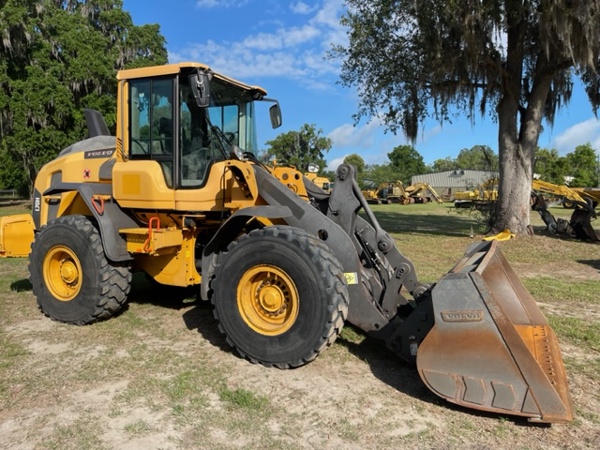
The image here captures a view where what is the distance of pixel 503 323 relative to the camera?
131 inches

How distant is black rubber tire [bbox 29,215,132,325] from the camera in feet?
17.5

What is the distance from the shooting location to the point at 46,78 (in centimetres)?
2527

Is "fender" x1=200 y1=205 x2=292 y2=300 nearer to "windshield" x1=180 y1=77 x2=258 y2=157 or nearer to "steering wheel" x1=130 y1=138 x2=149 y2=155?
"windshield" x1=180 y1=77 x2=258 y2=157

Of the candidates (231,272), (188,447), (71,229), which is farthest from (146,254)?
(188,447)

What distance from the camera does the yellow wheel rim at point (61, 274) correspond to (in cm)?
562

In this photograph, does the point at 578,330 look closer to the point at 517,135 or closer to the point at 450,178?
the point at 517,135

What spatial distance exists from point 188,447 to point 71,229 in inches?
129

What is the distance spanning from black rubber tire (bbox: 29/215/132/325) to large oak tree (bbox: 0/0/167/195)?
21.3 m

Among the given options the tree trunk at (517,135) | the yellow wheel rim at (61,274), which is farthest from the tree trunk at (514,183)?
the yellow wheel rim at (61,274)

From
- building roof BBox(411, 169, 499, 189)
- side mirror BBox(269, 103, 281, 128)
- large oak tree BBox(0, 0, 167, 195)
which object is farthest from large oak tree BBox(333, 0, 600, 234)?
building roof BBox(411, 169, 499, 189)

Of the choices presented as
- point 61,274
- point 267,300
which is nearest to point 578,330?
point 267,300

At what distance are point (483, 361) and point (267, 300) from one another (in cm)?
183

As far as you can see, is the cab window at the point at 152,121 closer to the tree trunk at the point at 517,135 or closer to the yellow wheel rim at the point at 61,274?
the yellow wheel rim at the point at 61,274

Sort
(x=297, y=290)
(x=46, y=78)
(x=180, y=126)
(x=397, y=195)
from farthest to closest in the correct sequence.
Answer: (x=397, y=195)
(x=46, y=78)
(x=180, y=126)
(x=297, y=290)
